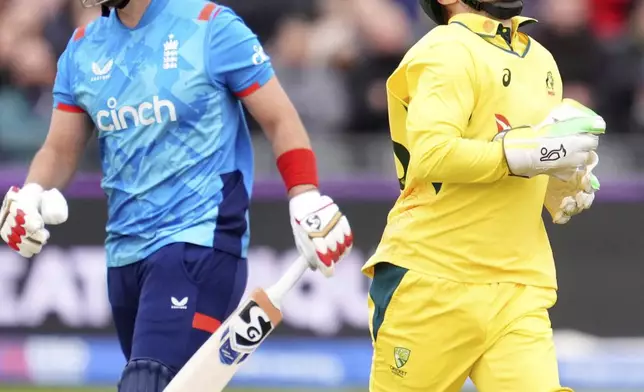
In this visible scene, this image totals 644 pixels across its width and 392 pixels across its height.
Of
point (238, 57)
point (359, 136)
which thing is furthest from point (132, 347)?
point (359, 136)

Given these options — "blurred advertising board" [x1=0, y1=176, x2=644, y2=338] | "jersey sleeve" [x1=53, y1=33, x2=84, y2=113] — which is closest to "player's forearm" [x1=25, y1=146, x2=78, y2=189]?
"jersey sleeve" [x1=53, y1=33, x2=84, y2=113]

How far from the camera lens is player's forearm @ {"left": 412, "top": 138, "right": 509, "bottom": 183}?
4.61 m

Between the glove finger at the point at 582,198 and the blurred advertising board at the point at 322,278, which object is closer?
the glove finger at the point at 582,198

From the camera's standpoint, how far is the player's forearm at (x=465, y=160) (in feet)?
15.1

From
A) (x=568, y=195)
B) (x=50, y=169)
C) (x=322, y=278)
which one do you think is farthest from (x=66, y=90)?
(x=322, y=278)

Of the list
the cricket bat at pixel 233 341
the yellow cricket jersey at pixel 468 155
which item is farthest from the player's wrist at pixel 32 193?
the yellow cricket jersey at pixel 468 155

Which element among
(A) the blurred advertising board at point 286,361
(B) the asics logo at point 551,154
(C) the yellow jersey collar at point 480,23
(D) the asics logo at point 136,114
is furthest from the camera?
(A) the blurred advertising board at point 286,361

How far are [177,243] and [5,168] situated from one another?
16.6 feet

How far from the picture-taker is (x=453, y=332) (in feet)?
16.0

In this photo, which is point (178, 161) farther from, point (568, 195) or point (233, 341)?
point (568, 195)

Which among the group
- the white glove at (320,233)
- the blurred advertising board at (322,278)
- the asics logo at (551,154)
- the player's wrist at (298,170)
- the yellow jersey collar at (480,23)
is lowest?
the blurred advertising board at (322,278)

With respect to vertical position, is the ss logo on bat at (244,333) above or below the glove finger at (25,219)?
below

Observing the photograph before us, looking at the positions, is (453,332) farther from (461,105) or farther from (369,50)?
(369,50)

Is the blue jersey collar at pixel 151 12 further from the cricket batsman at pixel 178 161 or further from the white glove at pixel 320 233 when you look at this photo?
the white glove at pixel 320 233
